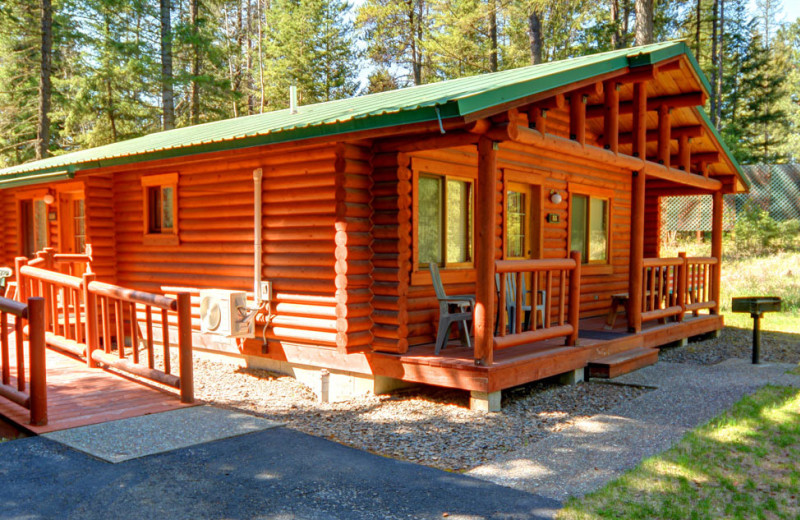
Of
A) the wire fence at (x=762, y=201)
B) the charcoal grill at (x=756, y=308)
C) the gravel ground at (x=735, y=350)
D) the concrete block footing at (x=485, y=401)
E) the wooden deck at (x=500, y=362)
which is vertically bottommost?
the gravel ground at (x=735, y=350)

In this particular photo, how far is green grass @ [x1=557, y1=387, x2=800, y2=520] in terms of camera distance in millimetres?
3629

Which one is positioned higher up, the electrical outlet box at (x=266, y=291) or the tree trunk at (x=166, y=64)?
the tree trunk at (x=166, y=64)

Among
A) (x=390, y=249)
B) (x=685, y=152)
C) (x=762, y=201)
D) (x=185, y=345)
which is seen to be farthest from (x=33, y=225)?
(x=762, y=201)

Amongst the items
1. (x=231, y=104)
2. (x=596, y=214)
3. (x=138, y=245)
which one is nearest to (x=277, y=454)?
(x=138, y=245)

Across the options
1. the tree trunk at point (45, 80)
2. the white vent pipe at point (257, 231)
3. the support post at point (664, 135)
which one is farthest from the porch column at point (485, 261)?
the tree trunk at point (45, 80)

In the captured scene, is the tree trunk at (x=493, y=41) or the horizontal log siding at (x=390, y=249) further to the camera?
the tree trunk at (x=493, y=41)

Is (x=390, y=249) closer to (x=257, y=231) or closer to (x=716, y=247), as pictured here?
(x=257, y=231)

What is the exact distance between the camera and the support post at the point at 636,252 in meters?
8.23

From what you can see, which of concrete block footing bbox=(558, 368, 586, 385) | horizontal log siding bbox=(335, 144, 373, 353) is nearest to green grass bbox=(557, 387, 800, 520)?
concrete block footing bbox=(558, 368, 586, 385)

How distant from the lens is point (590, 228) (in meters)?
10.7

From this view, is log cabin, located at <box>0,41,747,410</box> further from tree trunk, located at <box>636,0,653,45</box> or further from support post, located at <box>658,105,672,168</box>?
tree trunk, located at <box>636,0,653,45</box>

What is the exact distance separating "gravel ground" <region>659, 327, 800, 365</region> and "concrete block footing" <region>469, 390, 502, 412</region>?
3925mm

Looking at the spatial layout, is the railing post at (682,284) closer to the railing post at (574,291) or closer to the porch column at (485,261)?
the railing post at (574,291)

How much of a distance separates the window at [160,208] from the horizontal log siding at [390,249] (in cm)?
351
